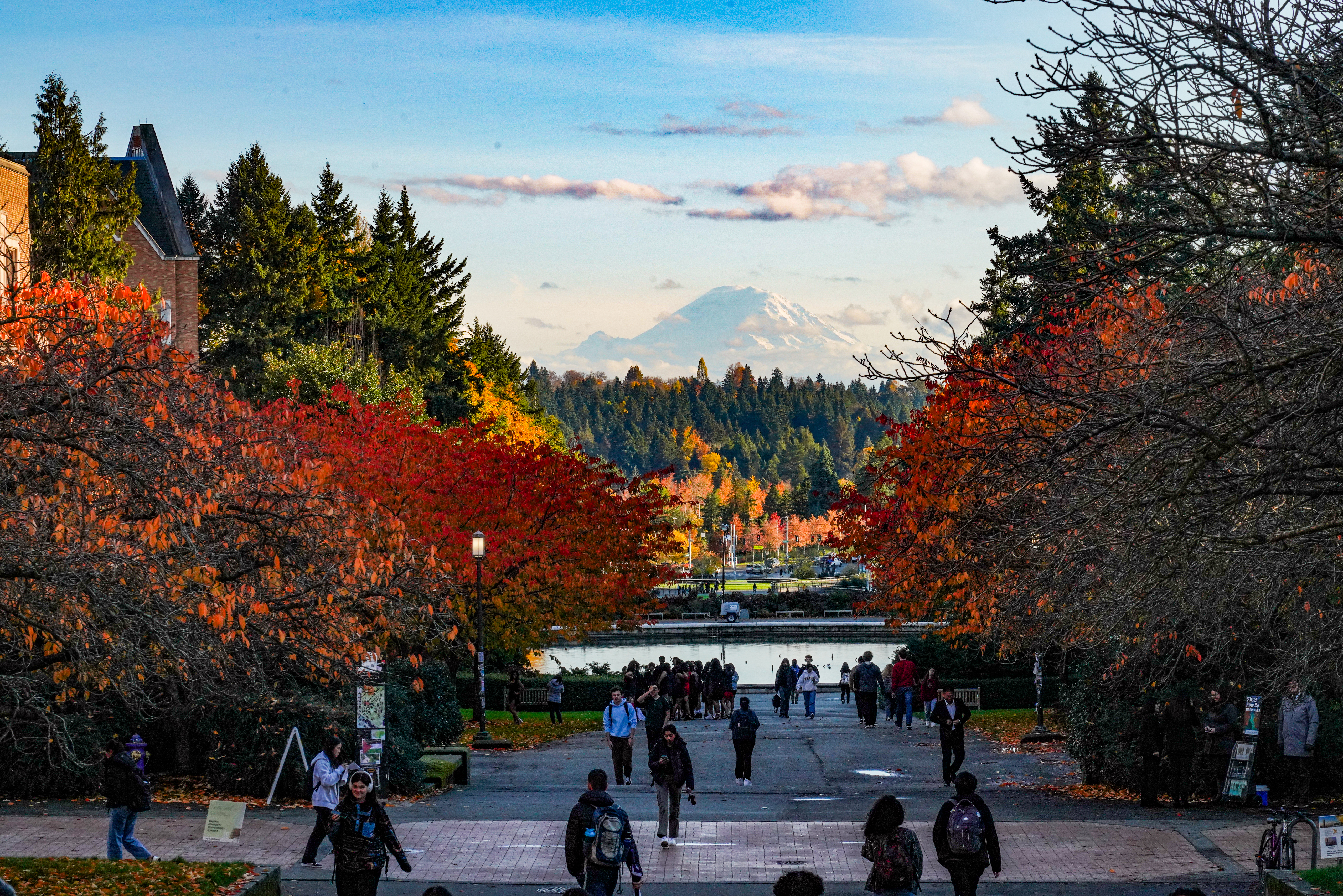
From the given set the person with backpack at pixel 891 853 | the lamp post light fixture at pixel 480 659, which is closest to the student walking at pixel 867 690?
the lamp post light fixture at pixel 480 659

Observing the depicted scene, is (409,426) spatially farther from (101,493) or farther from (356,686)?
(101,493)

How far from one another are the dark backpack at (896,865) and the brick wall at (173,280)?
143ft

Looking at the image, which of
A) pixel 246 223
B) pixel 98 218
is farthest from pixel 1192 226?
pixel 246 223

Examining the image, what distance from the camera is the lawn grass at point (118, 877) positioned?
40.4ft

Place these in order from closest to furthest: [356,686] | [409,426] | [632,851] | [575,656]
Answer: [632,851] → [356,686] → [409,426] → [575,656]

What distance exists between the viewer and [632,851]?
453 inches

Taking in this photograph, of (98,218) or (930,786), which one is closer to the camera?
(930,786)

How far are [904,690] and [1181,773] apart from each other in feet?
42.9

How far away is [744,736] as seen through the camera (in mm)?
21219

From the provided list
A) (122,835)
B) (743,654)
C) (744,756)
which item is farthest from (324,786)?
(743,654)

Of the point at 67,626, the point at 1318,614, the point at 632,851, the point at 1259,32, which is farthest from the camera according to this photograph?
the point at 1318,614

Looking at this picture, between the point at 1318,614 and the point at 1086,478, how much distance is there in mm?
4127

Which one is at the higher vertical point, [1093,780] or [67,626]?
[67,626]

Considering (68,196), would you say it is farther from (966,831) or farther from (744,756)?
(966,831)
